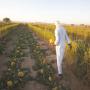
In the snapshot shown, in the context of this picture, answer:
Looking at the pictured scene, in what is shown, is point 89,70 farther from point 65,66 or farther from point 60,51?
point 65,66

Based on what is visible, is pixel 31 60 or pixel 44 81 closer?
pixel 44 81

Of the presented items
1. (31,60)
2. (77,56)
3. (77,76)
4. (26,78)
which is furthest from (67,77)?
(31,60)

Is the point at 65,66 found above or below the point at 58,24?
below

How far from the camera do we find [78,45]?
27.3 ft

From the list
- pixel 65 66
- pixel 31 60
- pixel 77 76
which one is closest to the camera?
pixel 77 76

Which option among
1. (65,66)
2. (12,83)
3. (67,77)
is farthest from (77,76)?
(12,83)

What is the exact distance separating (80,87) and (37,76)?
179 cm

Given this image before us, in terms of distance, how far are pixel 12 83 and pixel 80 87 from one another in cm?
211

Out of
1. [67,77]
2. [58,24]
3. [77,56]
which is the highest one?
[58,24]

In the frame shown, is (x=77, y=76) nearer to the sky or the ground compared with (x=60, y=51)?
nearer to the ground

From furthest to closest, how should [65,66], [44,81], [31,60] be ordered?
[31,60], [65,66], [44,81]

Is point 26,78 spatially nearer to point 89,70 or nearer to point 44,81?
point 44,81

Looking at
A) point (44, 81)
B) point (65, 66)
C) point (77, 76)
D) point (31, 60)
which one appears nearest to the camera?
point (44, 81)

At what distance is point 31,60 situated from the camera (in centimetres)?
1093
